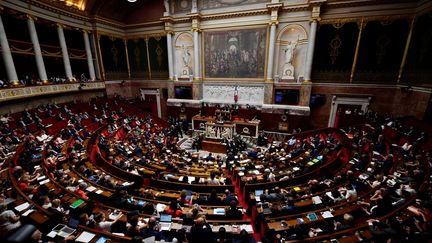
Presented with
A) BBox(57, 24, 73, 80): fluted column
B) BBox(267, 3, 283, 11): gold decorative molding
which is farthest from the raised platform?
BBox(57, 24, 73, 80): fluted column

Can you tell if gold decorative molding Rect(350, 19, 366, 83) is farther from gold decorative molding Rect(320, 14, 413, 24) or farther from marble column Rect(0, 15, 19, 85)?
marble column Rect(0, 15, 19, 85)

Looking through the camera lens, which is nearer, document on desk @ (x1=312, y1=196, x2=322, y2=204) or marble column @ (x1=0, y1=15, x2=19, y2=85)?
document on desk @ (x1=312, y1=196, x2=322, y2=204)

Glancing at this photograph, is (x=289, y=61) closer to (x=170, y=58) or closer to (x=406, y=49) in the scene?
(x=406, y=49)

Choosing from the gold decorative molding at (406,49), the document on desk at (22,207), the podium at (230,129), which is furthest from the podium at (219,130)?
the gold decorative molding at (406,49)

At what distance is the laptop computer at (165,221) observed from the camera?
5.24 m

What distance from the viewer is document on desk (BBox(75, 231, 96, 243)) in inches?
179

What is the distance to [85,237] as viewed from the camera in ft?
15.3

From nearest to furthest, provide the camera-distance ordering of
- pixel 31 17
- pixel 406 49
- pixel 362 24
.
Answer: pixel 31 17 < pixel 406 49 < pixel 362 24

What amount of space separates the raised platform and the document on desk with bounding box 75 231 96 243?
1144 cm

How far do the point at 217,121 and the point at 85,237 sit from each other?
14225 millimetres

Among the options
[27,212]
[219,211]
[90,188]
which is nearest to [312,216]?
[219,211]

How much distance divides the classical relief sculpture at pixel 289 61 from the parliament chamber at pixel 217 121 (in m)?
0.09

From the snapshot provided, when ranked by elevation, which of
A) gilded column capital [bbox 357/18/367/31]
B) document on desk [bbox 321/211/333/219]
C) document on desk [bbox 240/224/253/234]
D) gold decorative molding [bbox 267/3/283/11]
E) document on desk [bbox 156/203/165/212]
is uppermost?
gold decorative molding [bbox 267/3/283/11]

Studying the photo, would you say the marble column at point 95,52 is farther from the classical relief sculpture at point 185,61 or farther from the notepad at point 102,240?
the notepad at point 102,240
